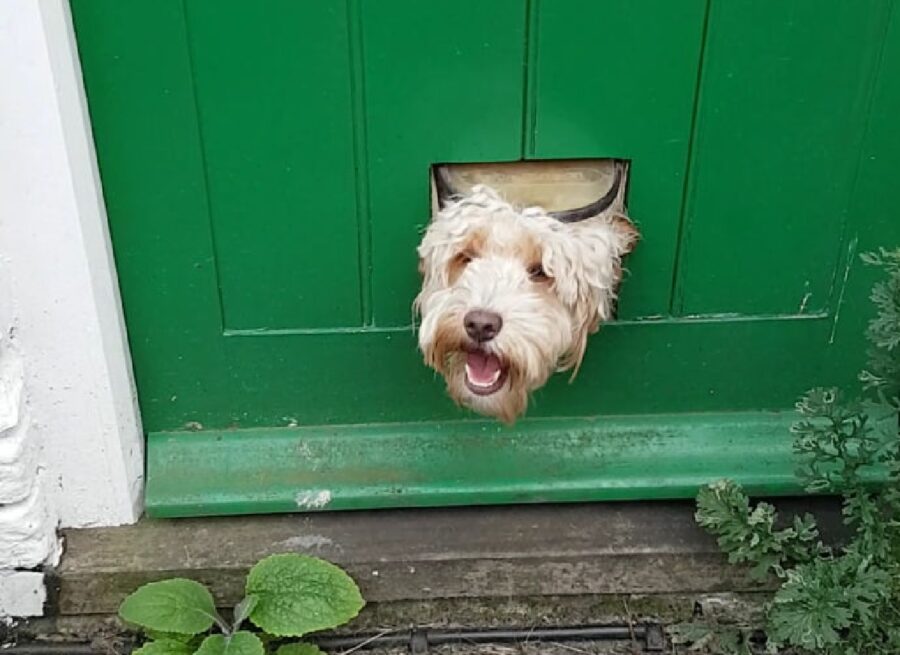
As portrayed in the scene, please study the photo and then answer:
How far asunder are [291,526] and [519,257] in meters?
0.81

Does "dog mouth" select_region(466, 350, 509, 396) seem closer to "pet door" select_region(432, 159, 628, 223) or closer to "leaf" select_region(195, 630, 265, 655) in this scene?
"pet door" select_region(432, 159, 628, 223)

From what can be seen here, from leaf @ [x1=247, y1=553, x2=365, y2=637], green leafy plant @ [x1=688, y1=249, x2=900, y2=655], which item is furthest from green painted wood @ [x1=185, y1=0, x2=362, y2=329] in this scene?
green leafy plant @ [x1=688, y1=249, x2=900, y2=655]

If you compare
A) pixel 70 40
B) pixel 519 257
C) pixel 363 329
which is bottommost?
pixel 363 329

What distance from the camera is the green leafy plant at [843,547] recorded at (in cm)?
204

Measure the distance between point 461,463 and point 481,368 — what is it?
458 mm

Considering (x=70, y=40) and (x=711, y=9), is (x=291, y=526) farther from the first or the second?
(x=711, y=9)

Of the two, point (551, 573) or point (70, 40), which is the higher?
point (70, 40)

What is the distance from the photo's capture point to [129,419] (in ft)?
7.59

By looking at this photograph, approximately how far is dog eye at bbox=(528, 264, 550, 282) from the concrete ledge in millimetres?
635

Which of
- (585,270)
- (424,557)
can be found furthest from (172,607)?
(585,270)

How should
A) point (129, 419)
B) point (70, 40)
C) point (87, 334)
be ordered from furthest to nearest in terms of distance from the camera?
1. point (129, 419)
2. point (87, 334)
3. point (70, 40)

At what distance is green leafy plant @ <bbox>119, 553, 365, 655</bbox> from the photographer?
2.11 m

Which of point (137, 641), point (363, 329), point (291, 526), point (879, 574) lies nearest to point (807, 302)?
point (879, 574)

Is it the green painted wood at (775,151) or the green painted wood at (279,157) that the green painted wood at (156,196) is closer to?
the green painted wood at (279,157)
